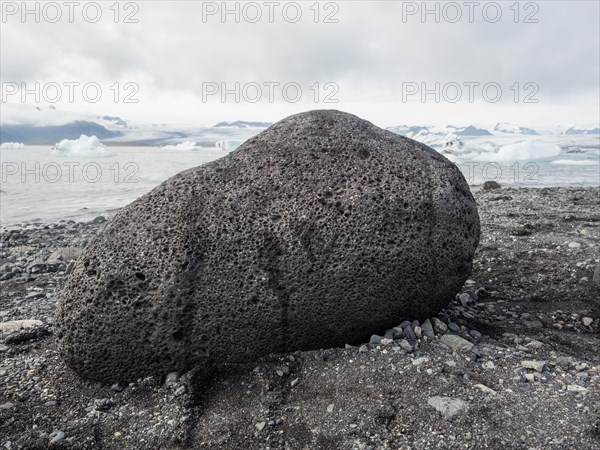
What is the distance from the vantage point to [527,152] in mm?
40688

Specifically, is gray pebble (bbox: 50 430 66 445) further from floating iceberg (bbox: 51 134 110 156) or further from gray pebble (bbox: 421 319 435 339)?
floating iceberg (bbox: 51 134 110 156)

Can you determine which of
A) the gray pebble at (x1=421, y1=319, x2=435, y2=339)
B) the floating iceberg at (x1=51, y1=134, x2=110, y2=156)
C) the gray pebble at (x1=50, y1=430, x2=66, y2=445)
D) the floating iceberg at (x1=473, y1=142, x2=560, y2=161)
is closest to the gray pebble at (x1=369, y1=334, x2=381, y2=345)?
the gray pebble at (x1=421, y1=319, x2=435, y2=339)

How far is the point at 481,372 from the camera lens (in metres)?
4.07

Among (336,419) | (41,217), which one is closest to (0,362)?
(336,419)

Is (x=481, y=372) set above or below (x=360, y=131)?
below

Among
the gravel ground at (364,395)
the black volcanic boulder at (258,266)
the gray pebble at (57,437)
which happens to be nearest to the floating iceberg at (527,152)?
the gravel ground at (364,395)

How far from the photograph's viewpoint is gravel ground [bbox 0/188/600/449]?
350 centimetres

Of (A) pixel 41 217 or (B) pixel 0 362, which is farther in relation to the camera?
(A) pixel 41 217

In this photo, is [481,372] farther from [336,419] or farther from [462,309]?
[462,309]

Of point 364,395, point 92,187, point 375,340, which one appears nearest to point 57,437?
point 364,395

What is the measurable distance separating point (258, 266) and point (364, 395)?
135 centimetres

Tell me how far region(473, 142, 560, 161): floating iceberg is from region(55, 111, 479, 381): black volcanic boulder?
38.9m

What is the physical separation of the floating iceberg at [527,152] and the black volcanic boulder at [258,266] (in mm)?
38942

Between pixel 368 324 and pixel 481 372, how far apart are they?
1.02 m
